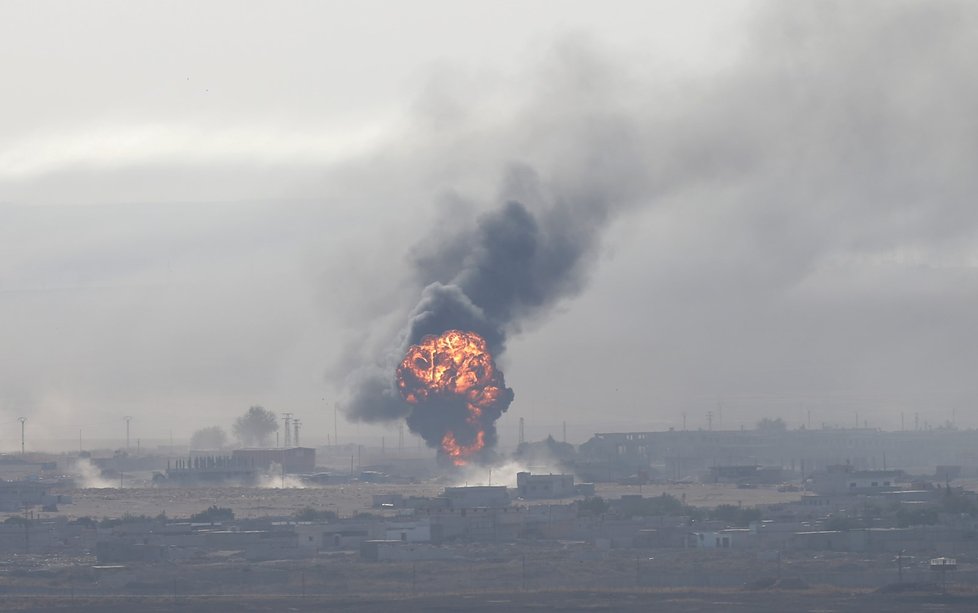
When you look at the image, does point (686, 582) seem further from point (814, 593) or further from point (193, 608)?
point (193, 608)

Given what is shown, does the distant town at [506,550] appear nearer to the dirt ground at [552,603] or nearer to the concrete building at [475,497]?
the concrete building at [475,497]

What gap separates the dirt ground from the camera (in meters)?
114

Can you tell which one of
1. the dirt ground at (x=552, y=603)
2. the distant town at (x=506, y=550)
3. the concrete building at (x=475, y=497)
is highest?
the concrete building at (x=475, y=497)

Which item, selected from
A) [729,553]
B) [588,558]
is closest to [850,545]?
[729,553]

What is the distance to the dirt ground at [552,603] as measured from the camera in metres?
114

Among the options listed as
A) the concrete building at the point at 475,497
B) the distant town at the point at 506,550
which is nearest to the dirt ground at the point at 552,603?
the distant town at the point at 506,550

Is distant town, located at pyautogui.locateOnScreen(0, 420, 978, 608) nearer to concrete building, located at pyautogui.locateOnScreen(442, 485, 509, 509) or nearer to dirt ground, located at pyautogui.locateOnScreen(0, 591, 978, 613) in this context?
concrete building, located at pyautogui.locateOnScreen(442, 485, 509, 509)

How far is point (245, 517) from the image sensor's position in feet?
632

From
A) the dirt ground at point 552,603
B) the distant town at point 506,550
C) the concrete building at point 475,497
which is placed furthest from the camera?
the concrete building at point 475,497

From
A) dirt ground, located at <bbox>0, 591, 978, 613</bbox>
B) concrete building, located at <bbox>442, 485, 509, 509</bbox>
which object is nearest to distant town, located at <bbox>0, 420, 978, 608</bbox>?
concrete building, located at <bbox>442, 485, 509, 509</bbox>

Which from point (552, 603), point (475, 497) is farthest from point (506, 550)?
point (475, 497)

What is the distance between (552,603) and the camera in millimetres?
117812

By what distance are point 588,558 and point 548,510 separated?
1503 inches

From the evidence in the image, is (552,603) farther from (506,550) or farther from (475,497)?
(475,497)
